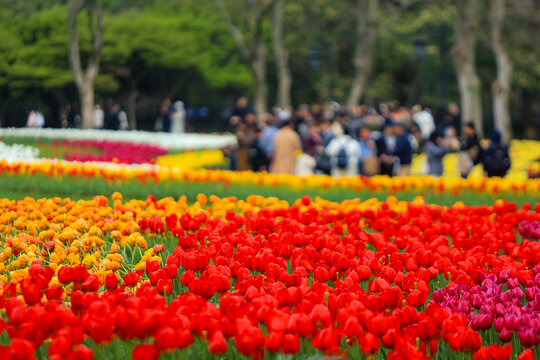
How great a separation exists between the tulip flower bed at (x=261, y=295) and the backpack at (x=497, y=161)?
29.3 ft

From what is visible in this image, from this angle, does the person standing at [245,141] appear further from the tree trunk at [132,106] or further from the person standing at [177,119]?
the tree trunk at [132,106]

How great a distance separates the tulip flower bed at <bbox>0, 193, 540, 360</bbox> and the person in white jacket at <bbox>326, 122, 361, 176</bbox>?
30.4ft

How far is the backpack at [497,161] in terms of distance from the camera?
53.4 feet

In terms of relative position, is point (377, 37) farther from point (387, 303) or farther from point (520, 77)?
point (387, 303)

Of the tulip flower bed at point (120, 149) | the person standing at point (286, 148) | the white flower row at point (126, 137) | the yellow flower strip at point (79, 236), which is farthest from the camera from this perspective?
the white flower row at point (126, 137)

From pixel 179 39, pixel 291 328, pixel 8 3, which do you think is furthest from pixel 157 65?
pixel 291 328

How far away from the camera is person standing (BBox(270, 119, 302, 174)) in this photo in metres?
17.0

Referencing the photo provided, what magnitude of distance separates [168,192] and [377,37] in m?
35.6

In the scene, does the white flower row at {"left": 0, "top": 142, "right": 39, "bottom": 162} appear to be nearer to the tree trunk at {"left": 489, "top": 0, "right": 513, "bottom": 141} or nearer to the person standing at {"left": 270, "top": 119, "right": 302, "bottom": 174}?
the person standing at {"left": 270, "top": 119, "right": 302, "bottom": 174}

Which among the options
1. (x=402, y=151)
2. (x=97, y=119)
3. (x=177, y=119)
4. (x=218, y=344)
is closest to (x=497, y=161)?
(x=402, y=151)

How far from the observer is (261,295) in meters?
4.44

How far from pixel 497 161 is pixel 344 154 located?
9.20 feet

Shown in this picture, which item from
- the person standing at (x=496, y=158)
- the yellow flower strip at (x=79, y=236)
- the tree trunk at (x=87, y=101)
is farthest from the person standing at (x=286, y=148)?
Result: the tree trunk at (x=87, y=101)

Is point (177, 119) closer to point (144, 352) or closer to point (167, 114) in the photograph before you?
point (167, 114)
